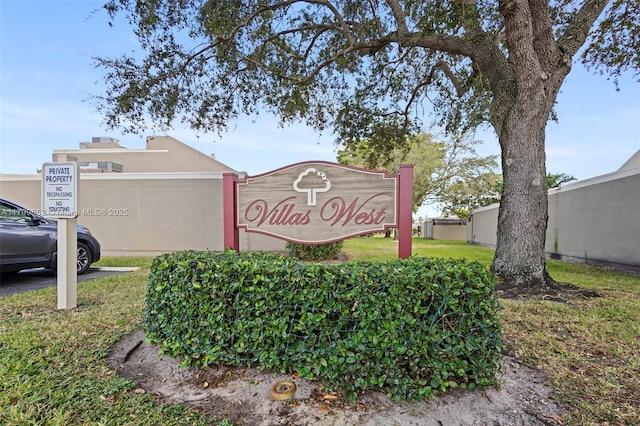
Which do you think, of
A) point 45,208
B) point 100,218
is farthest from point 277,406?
point 100,218

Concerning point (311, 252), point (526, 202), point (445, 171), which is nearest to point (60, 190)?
point (311, 252)

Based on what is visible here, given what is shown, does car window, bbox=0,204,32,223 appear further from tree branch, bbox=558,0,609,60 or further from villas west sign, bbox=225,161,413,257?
tree branch, bbox=558,0,609,60

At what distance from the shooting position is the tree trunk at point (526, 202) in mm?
4949

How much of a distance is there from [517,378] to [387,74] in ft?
26.5

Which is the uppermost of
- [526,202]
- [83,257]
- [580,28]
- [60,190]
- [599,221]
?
[580,28]

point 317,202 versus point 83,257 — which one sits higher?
point 317,202

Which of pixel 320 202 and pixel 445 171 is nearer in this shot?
pixel 320 202

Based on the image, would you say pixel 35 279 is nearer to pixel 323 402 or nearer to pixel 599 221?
pixel 323 402

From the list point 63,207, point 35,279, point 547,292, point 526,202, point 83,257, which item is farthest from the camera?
point 83,257

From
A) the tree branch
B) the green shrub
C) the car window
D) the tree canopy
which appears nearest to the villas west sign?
the tree branch

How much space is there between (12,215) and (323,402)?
20.8ft

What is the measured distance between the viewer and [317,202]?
3.29 meters

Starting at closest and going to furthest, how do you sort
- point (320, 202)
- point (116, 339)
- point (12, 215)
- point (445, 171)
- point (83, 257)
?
point (116, 339), point (320, 202), point (12, 215), point (83, 257), point (445, 171)

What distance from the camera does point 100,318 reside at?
3.54 meters
